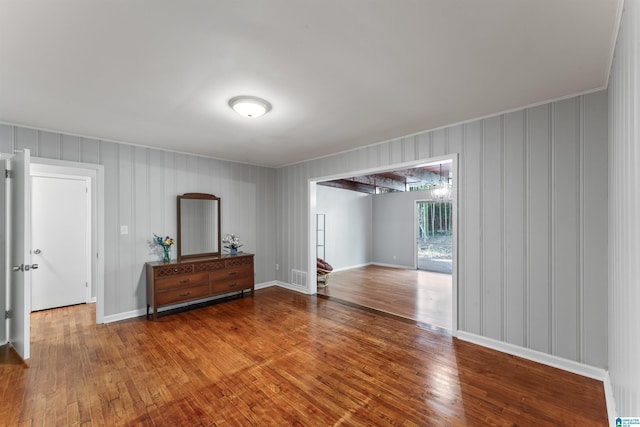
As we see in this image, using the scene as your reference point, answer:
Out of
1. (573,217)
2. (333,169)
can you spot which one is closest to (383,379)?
(573,217)

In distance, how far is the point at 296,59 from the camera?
6.45 ft

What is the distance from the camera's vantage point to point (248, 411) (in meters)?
2.04

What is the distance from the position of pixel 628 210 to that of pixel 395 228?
716 cm

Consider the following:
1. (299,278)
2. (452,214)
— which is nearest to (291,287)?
(299,278)

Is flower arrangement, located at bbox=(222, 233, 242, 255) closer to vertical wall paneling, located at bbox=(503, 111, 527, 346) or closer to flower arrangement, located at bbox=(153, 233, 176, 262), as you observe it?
A: flower arrangement, located at bbox=(153, 233, 176, 262)

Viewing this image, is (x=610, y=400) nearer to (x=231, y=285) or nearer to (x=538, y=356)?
(x=538, y=356)

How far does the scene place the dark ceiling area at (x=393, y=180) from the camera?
7051mm

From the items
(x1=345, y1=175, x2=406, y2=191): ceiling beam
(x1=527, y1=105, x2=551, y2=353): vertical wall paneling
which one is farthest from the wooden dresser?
(x1=345, y1=175, x2=406, y2=191): ceiling beam

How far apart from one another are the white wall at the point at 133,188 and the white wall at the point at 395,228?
16.8 feet

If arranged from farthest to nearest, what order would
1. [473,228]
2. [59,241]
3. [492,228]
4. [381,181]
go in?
[381,181] → [59,241] → [473,228] → [492,228]

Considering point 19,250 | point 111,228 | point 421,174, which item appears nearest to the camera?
point 19,250

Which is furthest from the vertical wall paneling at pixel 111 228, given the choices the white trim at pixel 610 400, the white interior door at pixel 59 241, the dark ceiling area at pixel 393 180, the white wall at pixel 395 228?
the white wall at pixel 395 228

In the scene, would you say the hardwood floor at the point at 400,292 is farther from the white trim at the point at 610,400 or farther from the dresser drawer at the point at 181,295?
the dresser drawer at the point at 181,295

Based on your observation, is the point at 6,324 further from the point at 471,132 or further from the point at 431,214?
the point at 431,214
